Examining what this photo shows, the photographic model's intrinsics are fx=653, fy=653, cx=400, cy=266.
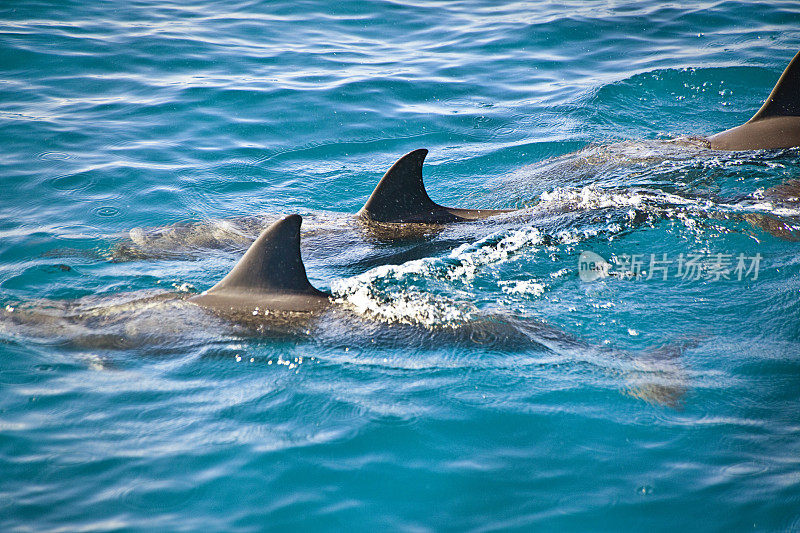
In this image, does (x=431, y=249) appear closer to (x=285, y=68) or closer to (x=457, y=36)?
(x=285, y=68)

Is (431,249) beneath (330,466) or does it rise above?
above

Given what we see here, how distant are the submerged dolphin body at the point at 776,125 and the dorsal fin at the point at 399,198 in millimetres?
3805

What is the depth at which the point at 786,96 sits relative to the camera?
772 cm

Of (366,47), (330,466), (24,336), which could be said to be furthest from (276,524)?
(366,47)

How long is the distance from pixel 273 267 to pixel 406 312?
106 centimetres

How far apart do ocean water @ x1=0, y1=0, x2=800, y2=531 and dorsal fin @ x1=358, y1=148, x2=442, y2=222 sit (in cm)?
44

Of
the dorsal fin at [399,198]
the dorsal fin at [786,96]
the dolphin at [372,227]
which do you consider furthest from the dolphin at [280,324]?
the dorsal fin at [786,96]

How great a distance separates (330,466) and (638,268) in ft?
11.2

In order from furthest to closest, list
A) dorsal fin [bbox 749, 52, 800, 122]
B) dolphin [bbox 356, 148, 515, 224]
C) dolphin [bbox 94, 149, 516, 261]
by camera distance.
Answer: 1. dorsal fin [bbox 749, 52, 800, 122]
2. dolphin [bbox 356, 148, 515, 224]
3. dolphin [bbox 94, 149, 516, 261]

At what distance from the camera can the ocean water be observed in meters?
3.61

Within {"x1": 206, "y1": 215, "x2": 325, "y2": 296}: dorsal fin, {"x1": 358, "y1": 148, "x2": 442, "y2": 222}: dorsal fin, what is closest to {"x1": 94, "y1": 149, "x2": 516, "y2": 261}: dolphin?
{"x1": 358, "y1": 148, "x2": 442, "y2": 222}: dorsal fin

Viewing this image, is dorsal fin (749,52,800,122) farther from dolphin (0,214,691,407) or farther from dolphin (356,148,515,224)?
dolphin (0,214,691,407)

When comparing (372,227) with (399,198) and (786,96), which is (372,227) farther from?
(786,96)

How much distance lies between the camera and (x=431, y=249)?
241 inches
